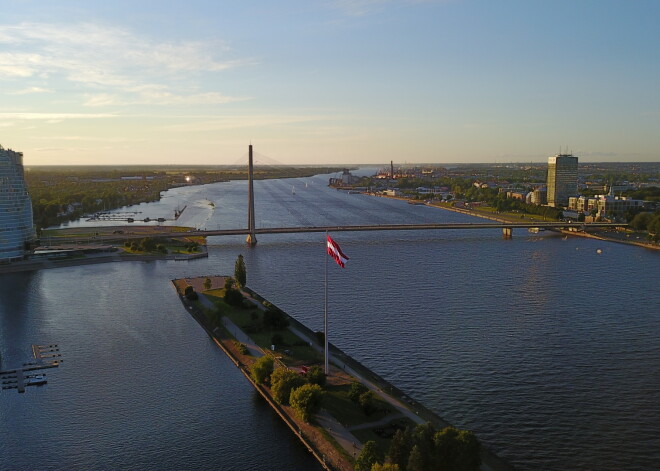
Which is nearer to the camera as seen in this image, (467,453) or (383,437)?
(467,453)

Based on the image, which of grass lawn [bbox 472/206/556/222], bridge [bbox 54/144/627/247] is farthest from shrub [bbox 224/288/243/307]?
grass lawn [bbox 472/206/556/222]

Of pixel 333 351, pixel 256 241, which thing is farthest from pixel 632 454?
pixel 256 241

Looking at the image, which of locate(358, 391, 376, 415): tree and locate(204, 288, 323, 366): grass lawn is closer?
locate(358, 391, 376, 415): tree

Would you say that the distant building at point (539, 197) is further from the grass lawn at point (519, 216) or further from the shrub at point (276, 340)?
the shrub at point (276, 340)

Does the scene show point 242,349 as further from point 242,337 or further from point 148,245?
point 148,245

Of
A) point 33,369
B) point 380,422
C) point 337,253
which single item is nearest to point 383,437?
point 380,422

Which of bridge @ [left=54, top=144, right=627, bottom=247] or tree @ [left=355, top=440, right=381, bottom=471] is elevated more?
bridge @ [left=54, top=144, right=627, bottom=247]

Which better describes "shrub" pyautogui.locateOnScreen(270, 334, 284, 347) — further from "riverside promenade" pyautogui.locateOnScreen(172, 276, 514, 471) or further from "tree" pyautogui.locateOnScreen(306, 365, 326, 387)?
"tree" pyautogui.locateOnScreen(306, 365, 326, 387)
